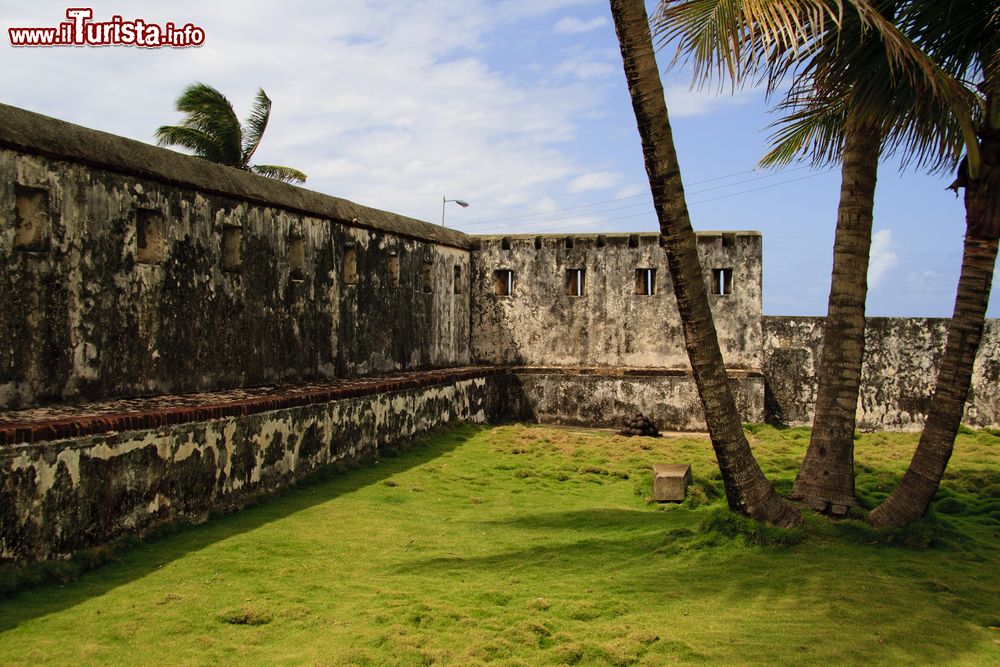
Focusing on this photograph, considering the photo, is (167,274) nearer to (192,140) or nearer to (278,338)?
(278,338)

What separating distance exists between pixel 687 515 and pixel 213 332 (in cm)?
572

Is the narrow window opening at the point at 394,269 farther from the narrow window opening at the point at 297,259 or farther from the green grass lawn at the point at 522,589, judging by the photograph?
the green grass lawn at the point at 522,589

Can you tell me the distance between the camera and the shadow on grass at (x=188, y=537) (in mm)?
5309

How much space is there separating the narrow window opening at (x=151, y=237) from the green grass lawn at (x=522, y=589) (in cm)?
297

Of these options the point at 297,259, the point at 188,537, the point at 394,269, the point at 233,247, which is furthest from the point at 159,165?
the point at 394,269

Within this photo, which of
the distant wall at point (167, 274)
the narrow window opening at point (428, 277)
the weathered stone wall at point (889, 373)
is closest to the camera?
the distant wall at point (167, 274)

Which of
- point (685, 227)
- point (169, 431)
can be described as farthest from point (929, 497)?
point (169, 431)

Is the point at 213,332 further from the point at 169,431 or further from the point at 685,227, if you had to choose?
the point at 685,227

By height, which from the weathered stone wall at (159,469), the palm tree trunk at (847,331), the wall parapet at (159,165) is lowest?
the weathered stone wall at (159,469)

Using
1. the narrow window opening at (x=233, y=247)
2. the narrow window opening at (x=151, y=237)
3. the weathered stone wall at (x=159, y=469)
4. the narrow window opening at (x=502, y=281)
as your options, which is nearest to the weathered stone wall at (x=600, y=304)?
the narrow window opening at (x=502, y=281)

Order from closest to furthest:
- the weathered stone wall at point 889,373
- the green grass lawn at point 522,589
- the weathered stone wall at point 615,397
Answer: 1. the green grass lawn at point 522,589
2. the weathered stone wall at point 889,373
3. the weathered stone wall at point 615,397

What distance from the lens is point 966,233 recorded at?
682cm

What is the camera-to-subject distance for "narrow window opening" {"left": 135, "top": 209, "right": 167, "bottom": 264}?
9039 mm

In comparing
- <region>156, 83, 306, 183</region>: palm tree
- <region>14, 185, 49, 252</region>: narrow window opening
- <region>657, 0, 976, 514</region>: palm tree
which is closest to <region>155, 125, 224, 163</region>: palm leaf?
<region>156, 83, 306, 183</region>: palm tree
